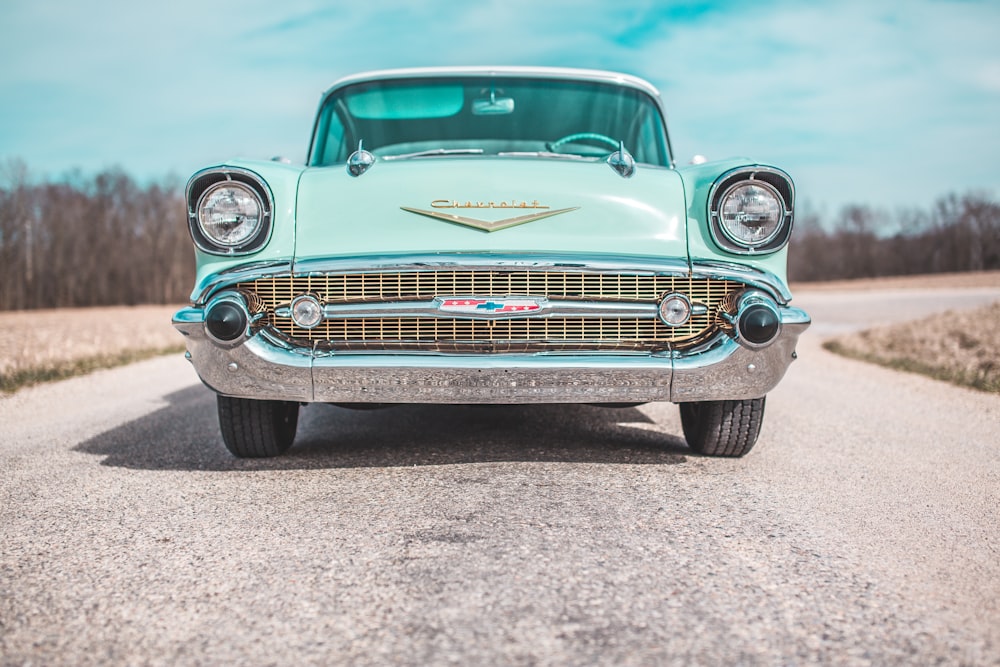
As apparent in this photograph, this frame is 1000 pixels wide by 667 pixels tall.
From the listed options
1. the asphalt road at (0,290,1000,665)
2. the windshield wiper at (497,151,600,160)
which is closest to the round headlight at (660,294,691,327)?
the asphalt road at (0,290,1000,665)

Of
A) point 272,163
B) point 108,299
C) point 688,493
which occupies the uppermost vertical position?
point 272,163

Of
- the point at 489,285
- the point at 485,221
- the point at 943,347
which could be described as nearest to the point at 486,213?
the point at 485,221

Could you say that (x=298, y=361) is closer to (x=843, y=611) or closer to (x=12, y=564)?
(x=12, y=564)

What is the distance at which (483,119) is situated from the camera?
156 inches

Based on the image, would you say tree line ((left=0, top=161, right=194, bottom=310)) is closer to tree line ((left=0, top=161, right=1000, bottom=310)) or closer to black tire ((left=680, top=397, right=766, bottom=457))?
tree line ((left=0, top=161, right=1000, bottom=310))

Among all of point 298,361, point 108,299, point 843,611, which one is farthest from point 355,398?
point 108,299


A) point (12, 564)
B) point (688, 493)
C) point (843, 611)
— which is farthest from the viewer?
point (688, 493)

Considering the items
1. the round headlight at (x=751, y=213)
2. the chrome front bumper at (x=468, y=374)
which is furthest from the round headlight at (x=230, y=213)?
the round headlight at (x=751, y=213)

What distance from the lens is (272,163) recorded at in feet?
10.2

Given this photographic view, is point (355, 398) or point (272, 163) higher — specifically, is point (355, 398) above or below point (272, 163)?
below

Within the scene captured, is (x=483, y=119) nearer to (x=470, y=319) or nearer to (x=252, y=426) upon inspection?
(x=470, y=319)

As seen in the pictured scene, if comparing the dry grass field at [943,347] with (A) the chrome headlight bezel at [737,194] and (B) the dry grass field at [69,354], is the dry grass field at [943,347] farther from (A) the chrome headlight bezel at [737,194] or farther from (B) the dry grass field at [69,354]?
(B) the dry grass field at [69,354]

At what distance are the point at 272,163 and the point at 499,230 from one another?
0.95 meters

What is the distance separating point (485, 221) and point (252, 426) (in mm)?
1216
